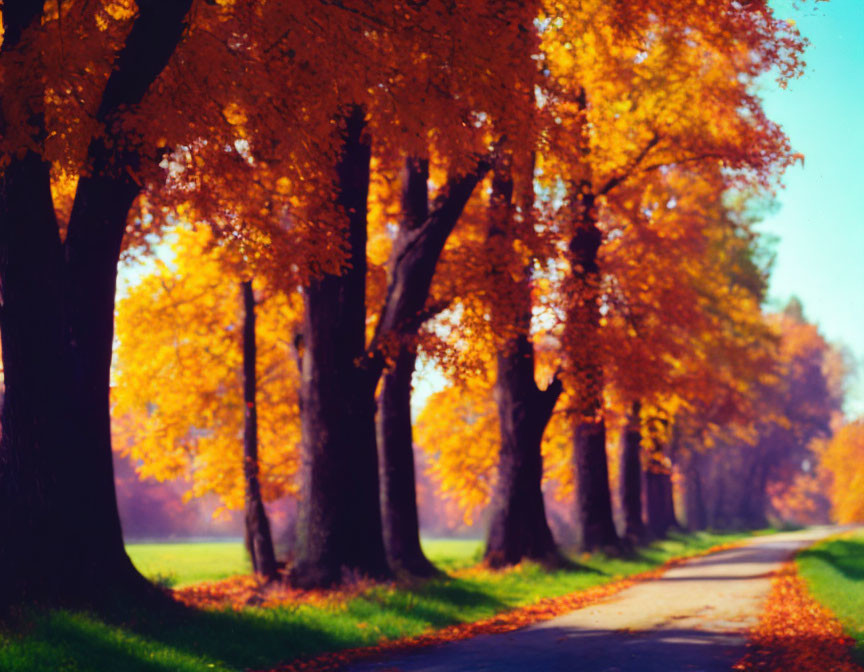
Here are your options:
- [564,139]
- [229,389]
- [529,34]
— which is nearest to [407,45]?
[529,34]

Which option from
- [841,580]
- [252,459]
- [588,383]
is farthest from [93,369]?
[841,580]

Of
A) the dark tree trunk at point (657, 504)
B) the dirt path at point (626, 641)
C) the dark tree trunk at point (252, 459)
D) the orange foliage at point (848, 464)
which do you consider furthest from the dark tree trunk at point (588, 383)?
the orange foliage at point (848, 464)

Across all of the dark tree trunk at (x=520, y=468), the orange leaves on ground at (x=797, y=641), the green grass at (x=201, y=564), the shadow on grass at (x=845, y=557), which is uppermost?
the dark tree trunk at (x=520, y=468)

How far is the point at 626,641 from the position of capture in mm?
10820

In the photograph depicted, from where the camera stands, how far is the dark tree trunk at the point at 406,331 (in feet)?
50.7

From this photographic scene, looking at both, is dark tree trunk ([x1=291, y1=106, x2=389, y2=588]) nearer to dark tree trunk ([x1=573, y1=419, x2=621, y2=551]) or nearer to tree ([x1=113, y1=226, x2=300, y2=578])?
tree ([x1=113, y1=226, x2=300, y2=578])

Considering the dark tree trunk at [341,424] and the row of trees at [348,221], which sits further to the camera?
the dark tree trunk at [341,424]

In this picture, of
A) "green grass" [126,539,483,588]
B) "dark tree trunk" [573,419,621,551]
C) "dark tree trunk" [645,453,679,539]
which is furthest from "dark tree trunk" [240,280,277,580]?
"dark tree trunk" [645,453,679,539]

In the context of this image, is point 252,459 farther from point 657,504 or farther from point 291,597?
point 657,504

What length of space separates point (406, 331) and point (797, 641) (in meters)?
7.35

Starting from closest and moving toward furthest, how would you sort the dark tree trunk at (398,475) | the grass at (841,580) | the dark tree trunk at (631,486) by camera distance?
the grass at (841,580) < the dark tree trunk at (398,475) < the dark tree trunk at (631,486)

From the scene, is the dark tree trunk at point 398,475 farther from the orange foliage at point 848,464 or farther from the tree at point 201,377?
the orange foliage at point 848,464

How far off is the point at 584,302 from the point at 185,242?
969 centimetres

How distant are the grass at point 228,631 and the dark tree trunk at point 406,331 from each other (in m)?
2.85
